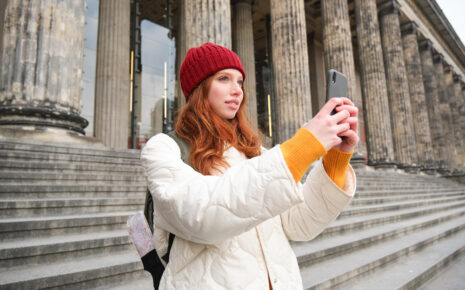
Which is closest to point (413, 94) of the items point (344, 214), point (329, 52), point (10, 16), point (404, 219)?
point (329, 52)

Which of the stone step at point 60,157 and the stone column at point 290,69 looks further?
the stone column at point 290,69

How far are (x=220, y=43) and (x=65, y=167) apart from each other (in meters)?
4.84

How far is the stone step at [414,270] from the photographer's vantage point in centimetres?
313

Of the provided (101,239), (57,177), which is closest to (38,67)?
(57,177)

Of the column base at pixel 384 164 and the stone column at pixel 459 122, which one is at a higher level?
the stone column at pixel 459 122

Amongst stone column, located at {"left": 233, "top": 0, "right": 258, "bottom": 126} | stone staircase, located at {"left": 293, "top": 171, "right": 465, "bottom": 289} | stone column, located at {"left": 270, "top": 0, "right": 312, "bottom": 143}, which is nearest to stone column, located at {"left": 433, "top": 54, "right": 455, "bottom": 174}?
stone column, located at {"left": 233, "top": 0, "right": 258, "bottom": 126}

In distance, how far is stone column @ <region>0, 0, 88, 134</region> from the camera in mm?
4734

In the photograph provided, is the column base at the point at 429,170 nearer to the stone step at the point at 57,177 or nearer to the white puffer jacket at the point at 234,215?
the stone step at the point at 57,177

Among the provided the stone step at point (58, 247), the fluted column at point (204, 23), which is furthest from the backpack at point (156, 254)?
the fluted column at point (204, 23)

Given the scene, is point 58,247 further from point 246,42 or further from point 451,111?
point 451,111

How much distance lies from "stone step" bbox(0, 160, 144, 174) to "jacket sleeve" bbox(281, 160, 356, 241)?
387 cm

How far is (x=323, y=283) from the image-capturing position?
9.27 feet

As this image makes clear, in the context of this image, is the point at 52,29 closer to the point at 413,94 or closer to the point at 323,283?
the point at 323,283

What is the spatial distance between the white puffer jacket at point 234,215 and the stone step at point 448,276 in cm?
326
